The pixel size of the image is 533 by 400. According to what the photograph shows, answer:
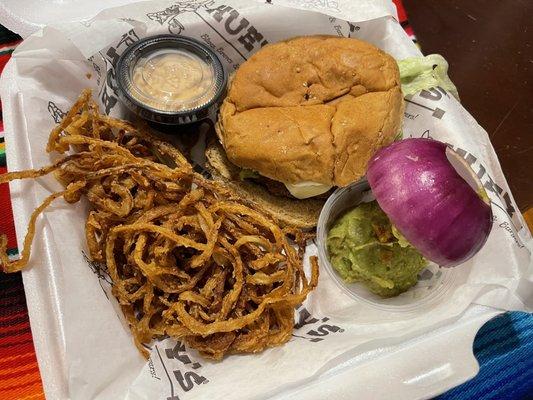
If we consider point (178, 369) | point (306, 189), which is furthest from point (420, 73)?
point (178, 369)

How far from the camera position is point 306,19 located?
1.83m

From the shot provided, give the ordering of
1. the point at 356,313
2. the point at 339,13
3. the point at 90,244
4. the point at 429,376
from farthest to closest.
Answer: the point at 339,13
the point at 356,313
the point at 90,244
the point at 429,376

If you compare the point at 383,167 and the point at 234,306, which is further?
the point at 234,306

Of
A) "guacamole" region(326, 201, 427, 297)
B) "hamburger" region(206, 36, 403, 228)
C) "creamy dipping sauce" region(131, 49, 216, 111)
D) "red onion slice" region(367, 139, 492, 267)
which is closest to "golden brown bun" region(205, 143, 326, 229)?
Result: "hamburger" region(206, 36, 403, 228)

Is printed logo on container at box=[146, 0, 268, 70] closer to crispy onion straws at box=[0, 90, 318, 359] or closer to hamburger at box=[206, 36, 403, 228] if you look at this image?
hamburger at box=[206, 36, 403, 228]

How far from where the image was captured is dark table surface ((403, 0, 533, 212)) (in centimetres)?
233

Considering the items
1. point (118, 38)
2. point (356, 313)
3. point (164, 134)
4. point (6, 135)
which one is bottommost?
point (356, 313)

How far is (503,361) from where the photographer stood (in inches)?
66.8

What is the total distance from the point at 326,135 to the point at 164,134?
1.83 ft

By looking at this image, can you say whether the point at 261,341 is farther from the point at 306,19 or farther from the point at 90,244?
the point at 306,19

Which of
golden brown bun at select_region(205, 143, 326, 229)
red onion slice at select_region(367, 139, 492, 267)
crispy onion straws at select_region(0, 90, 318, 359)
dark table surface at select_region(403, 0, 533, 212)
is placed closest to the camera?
red onion slice at select_region(367, 139, 492, 267)

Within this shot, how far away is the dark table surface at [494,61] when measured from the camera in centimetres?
233

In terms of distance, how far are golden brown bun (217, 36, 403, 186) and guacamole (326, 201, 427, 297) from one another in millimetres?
119

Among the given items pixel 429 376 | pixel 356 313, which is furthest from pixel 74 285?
pixel 429 376
